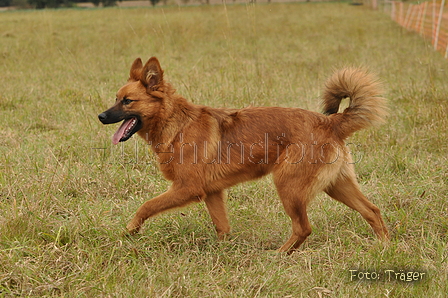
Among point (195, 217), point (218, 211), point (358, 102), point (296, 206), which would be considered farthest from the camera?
point (195, 217)

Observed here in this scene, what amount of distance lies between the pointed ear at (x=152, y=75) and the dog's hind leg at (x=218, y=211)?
103cm

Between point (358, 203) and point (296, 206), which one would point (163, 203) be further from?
point (358, 203)

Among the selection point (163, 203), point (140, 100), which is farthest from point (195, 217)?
point (140, 100)

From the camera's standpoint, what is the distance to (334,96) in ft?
12.7

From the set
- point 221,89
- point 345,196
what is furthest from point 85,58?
point 345,196

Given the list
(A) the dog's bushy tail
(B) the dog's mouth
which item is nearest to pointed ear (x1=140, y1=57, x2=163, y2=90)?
(B) the dog's mouth

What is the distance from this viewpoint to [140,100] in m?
3.84

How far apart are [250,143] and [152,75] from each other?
38.5 inches

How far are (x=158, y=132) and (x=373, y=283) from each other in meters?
2.00

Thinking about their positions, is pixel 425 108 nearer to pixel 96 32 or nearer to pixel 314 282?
pixel 314 282

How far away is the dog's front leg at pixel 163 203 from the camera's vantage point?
11.9 ft

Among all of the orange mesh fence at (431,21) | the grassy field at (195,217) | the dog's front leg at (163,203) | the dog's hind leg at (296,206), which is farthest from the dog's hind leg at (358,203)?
the orange mesh fence at (431,21)

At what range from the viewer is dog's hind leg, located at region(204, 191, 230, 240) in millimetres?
3947

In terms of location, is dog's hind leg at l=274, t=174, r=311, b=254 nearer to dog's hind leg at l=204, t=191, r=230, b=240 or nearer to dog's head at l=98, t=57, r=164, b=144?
dog's hind leg at l=204, t=191, r=230, b=240
